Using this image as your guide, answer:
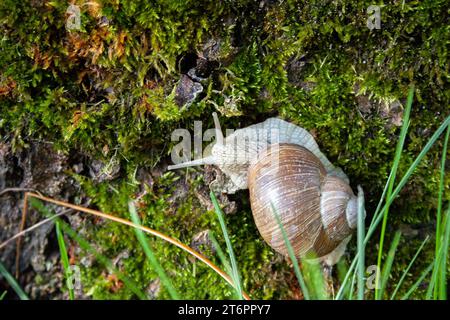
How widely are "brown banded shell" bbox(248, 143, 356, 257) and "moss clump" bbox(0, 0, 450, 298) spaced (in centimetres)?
15

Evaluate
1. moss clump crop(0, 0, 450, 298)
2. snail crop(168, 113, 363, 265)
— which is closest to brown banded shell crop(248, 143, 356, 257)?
snail crop(168, 113, 363, 265)

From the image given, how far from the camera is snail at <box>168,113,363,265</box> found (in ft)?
4.29

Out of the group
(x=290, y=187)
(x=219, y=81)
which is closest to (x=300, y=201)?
(x=290, y=187)

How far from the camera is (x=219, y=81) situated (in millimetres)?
1371

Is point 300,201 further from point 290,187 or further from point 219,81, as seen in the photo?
point 219,81

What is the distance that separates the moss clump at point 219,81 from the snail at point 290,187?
0.18 feet

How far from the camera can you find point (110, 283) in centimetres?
158

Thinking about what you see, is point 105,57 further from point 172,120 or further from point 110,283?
point 110,283

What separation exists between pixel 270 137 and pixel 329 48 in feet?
1.06

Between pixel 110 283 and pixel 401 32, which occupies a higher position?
pixel 401 32

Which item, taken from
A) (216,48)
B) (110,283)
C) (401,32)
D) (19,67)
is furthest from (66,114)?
(401,32)

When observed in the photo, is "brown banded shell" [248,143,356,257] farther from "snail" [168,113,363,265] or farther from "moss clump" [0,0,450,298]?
"moss clump" [0,0,450,298]
